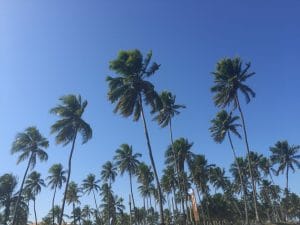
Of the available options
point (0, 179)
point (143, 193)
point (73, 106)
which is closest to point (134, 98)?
point (73, 106)

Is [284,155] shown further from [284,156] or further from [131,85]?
[131,85]

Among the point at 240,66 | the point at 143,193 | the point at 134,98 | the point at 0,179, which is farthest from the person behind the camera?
the point at 143,193

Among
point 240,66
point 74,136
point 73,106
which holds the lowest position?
point 74,136

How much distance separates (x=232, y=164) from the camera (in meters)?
76.6

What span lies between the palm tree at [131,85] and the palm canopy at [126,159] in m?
26.0

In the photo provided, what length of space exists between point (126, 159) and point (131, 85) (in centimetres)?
2777

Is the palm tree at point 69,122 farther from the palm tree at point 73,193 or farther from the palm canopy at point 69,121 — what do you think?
the palm tree at point 73,193

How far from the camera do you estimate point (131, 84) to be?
32.5 metres

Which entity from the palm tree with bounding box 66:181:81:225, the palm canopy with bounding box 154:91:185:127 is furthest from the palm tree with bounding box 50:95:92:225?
the palm tree with bounding box 66:181:81:225

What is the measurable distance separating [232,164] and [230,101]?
122 feet

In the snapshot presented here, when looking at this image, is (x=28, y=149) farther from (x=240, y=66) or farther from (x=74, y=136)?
(x=240, y=66)

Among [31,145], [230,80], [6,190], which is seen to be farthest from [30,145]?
[230,80]

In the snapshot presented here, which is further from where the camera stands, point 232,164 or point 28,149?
point 232,164

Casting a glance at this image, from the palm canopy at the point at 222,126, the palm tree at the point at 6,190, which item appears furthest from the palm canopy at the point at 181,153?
the palm tree at the point at 6,190
